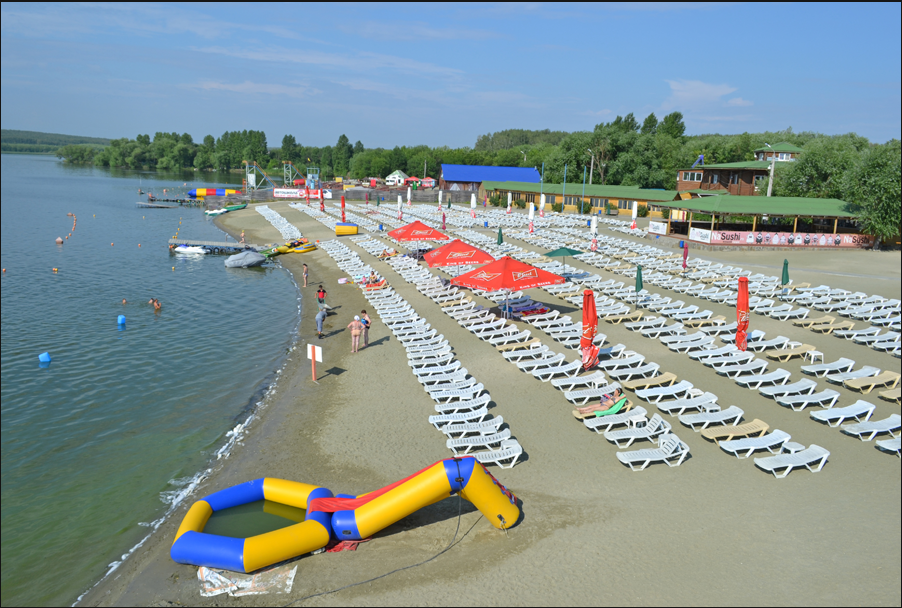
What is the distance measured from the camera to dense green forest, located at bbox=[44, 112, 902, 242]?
34188 millimetres

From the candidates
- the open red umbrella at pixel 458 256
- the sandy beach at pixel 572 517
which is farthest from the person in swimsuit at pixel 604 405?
the open red umbrella at pixel 458 256

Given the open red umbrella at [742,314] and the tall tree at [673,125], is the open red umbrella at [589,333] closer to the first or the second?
the open red umbrella at [742,314]

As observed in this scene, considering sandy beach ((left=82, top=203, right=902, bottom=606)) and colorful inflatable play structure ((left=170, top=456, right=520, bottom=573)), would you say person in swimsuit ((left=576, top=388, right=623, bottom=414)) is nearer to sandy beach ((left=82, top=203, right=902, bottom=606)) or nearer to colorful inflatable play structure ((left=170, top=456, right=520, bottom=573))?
sandy beach ((left=82, top=203, right=902, bottom=606))

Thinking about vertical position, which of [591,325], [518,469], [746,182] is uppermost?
[746,182]

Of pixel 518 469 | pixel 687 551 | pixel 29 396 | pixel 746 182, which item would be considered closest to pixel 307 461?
pixel 518 469

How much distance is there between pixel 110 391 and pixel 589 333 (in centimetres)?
1315

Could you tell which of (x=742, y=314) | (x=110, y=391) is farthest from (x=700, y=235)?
(x=110, y=391)

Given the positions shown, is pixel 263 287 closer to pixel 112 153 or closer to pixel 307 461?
pixel 307 461

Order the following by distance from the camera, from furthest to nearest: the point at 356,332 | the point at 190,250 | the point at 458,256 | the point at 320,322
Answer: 1. the point at 190,250
2. the point at 458,256
3. the point at 320,322
4. the point at 356,332

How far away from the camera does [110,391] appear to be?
15.8 m

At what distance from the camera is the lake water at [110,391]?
9.81 m

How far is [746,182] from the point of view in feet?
164

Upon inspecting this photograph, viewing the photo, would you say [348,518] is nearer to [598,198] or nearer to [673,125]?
[598,198]

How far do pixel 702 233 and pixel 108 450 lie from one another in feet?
112
